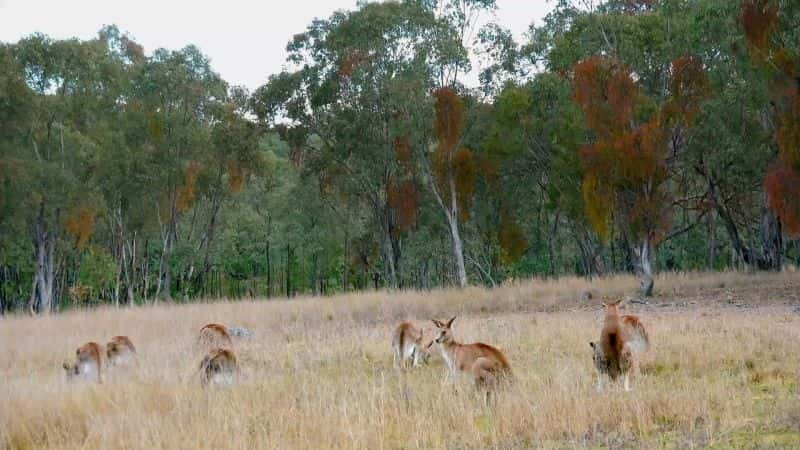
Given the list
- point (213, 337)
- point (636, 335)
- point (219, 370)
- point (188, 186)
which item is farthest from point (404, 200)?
point (219, 370)

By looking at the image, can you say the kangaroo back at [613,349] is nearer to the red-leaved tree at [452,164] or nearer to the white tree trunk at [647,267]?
the white tree trunk at [647,267]

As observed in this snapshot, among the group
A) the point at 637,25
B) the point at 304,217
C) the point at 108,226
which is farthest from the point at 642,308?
the point at 108,226

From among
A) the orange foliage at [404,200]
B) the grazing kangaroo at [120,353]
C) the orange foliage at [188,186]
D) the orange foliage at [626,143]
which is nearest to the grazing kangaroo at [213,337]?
the grazing kangaroo at [120,353]

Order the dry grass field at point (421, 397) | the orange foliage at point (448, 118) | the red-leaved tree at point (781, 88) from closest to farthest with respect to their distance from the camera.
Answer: the dry grass field at point (421, 397)
the red-leaved tree at point (781, 88)
the orange foliage at point (448, 118)

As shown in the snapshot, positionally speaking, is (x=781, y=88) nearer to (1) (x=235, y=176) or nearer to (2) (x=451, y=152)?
(2) (x=451, y=152)

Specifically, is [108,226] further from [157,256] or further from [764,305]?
[764,305]

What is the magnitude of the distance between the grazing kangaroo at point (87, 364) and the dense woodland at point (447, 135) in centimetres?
1763

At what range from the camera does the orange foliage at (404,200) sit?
37.4 metres

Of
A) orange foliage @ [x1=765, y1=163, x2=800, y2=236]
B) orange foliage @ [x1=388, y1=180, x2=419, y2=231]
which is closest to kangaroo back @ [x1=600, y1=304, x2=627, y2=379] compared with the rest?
orange foliage @ [x1=765, y1=163, x2=800, y2=236]

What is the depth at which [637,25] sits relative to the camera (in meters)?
28.9

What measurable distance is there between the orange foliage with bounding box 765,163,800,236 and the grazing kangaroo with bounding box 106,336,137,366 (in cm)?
1944

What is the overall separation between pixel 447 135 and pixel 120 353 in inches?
818

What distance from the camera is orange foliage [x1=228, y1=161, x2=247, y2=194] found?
40500 millimetres

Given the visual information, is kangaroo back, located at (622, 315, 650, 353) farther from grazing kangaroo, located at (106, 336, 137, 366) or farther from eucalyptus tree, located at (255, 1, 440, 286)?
eucalyptus tree, located at (255, 1, 440, 286)
